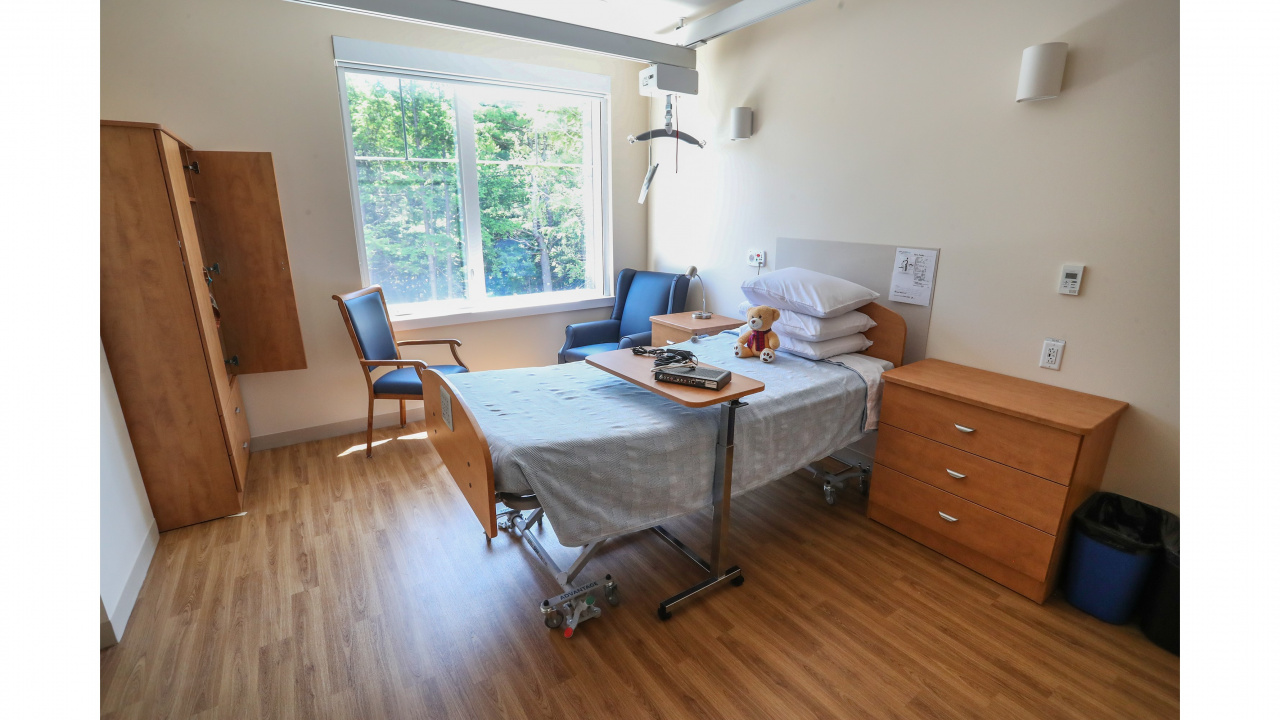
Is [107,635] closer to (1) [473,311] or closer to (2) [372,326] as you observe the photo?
(2) [372,326]

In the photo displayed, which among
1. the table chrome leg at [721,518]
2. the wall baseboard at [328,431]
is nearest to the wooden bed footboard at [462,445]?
the table chrome leg at [721,518]

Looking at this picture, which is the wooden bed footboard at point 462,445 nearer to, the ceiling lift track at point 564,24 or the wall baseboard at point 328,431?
the wall baseboard at point 328,431

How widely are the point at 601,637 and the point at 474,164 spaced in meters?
3.13

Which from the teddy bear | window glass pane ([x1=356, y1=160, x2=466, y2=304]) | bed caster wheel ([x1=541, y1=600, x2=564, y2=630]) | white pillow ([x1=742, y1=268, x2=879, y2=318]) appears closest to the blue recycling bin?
white pillow ([x1=742, y1=268, x2=879, y2=318])

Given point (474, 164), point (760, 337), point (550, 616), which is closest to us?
point (550, 616)

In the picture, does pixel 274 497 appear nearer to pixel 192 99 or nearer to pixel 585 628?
pixel 585 628

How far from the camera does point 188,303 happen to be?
7.62ft

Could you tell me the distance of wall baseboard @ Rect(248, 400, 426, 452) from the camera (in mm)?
3336

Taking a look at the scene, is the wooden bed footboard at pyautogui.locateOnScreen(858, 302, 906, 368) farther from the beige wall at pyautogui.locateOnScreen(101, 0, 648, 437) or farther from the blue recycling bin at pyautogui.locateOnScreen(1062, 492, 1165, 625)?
the beige wall at pyautogui.locateOnScreen(101, 0, 648, 437)

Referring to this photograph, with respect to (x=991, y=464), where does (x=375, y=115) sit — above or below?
above

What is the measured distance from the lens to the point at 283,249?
298 centimetres

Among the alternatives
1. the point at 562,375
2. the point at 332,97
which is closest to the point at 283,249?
the point at 332,97

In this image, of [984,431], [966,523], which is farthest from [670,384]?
[966,523]

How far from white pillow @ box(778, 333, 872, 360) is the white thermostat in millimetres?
831
